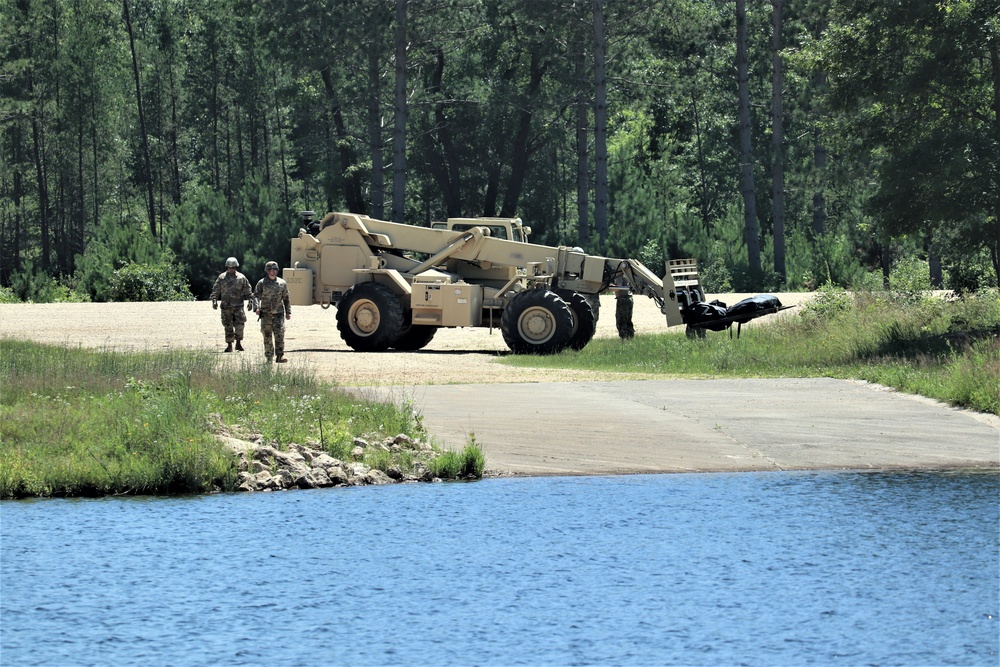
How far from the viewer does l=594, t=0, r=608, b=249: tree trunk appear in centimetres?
5334

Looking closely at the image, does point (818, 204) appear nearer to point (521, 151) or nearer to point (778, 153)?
point (778, 153)

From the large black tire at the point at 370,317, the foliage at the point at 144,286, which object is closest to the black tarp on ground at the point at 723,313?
the large black tire at the point at 370,317

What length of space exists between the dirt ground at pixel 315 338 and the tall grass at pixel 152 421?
3.18 meters

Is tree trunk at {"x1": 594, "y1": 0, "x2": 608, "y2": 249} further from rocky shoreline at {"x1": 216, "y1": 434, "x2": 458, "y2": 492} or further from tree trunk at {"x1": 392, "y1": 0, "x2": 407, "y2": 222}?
rocky shoreline at {"x1": 216, "y1": 434, "x2": 458, "y2": 492}

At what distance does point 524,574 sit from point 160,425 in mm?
5646

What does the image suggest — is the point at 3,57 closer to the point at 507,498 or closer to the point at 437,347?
the point at 437,347

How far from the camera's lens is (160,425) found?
16.3 metres

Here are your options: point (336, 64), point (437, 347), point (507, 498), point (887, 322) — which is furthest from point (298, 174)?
point (507, 498)

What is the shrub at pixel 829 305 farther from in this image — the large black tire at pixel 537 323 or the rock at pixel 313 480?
the rock at pixel 313 480

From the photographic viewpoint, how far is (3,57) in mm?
70875

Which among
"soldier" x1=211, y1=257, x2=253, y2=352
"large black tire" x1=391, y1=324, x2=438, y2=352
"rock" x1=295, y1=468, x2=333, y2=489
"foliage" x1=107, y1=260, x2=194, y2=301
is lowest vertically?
"rock" x1=295, y1=468, x2=333, y2=489

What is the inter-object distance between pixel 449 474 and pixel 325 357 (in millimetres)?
12896

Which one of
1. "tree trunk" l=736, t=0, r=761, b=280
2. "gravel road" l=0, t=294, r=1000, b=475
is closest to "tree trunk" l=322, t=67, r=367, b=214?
"tree trunk" l=736, t=0, r=761, b=280

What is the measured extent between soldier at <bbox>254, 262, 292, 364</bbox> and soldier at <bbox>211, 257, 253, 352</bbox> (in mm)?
510
